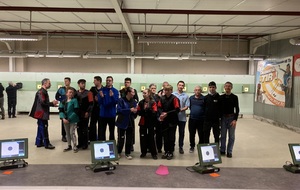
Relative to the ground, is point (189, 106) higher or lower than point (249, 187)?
higher

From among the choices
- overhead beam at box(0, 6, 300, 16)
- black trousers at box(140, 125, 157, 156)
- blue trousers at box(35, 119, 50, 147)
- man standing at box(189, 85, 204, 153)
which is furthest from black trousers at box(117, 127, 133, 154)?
overhead beam at box(0, 6, 300, 16)

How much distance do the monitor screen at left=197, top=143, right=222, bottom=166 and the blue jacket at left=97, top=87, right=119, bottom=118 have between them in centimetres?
172

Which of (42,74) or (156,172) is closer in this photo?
(156,172)

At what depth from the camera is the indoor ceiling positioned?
5.23 meters

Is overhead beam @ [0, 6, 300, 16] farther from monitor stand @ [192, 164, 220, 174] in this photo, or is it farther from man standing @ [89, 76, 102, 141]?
monitor stand @ [192, 164, 220, 174]

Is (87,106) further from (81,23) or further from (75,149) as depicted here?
(81,23)

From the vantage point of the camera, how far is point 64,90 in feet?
17.7

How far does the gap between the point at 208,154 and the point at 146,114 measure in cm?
123

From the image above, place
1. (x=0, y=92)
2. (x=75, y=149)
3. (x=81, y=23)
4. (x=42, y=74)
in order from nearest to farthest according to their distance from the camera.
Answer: (x=75, y=149)
(x=81, y=23)
(x=0, y=92)
(x=42, y=74)

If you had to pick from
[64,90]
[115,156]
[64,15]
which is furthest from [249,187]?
[64,15]

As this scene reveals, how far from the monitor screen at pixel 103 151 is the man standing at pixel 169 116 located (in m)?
1.02

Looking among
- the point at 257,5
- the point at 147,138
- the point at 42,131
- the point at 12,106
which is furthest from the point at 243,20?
the point at 12,106

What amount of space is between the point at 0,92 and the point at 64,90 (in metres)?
4.66

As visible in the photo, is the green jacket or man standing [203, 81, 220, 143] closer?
man standing [203, 81, 220, 143]
